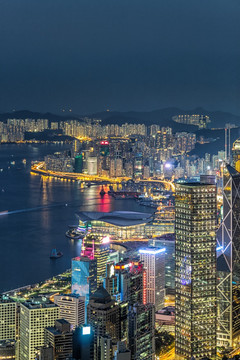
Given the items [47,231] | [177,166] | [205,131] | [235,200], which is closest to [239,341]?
[235,200]

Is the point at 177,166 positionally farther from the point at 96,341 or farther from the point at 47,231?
the point at 96,341

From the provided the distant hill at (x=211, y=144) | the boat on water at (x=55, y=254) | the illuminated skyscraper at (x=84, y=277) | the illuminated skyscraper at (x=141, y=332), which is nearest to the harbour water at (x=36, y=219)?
the boat on water at (x=55, y=254)

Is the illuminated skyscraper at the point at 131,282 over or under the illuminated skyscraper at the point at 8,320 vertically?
over

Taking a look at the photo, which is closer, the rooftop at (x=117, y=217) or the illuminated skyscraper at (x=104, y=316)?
the illuminated skyscraper at (x=104, y=316)

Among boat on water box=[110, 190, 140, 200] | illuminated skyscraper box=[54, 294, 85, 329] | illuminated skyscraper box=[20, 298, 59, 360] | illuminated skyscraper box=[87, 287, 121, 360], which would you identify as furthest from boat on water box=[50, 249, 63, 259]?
boat on water box=[110, 190, 140, 200]

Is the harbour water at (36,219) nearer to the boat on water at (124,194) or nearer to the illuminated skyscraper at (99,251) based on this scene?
the boat on water at (124,194)

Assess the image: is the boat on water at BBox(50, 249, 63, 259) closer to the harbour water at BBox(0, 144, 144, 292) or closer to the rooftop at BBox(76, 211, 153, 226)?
the harbour water at BBox(0, 144, 144, 292)
